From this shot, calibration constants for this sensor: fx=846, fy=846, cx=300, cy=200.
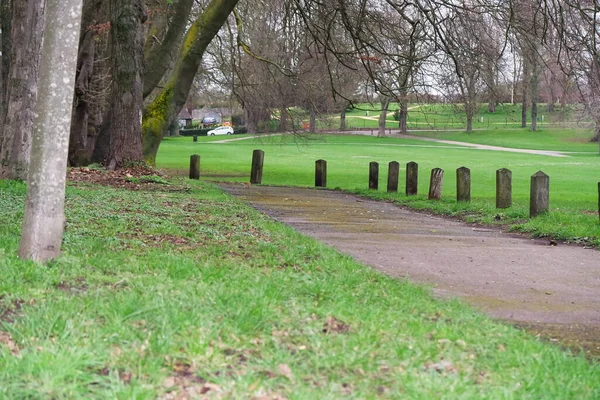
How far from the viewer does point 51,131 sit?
23.1 ft

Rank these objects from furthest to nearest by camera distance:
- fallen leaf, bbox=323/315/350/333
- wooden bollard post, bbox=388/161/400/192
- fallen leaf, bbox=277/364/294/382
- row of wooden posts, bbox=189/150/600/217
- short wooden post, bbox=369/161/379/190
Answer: short wooden post, bbox=369/161/379/190, wooden bollard post, bbox=388/161/400/192, row of wooden posts, bbox=189/150/600/217, fallen leaf, bbox=323/315/350/333, fallen leaf, bbox=277/364/294/382

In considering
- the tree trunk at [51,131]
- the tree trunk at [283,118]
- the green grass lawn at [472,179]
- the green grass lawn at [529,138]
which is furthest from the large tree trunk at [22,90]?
the green grass lawn at [529,138]

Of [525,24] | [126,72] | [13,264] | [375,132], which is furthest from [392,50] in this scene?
[375,132]

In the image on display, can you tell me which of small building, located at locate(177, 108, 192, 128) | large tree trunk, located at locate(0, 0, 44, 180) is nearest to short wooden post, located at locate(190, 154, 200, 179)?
large tree trunk, located at locate(0, 0, 44, 180)

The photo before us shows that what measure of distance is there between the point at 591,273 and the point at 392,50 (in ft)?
41.8

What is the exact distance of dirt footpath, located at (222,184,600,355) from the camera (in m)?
7.45

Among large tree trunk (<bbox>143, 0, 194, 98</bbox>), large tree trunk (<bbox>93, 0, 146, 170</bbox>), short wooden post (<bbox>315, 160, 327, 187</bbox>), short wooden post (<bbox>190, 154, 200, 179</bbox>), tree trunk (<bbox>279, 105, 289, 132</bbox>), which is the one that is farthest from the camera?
tree trunk (<bbox>279, 105, 289, 132</bbox>)

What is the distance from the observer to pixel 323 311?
611 cm

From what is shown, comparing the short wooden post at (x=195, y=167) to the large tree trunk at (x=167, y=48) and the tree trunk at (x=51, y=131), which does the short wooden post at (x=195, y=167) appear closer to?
the large tree trunk at (x=167, y=48)

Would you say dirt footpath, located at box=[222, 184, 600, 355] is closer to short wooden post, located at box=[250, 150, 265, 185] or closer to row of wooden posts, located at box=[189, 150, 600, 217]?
row of wooden posts, located at box=[189, 150, 600, 217]

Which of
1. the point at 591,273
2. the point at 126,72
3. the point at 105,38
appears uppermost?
the point at 105,38

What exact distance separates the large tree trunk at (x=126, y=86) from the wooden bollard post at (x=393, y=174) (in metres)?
7.02

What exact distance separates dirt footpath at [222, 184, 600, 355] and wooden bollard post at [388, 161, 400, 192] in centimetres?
600

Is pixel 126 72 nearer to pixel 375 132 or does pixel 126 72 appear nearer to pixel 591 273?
pixel 591 273
